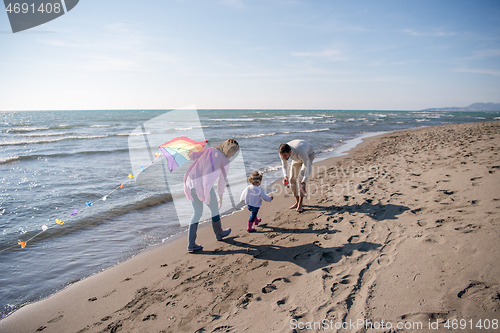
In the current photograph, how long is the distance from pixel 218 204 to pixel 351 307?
2899mm

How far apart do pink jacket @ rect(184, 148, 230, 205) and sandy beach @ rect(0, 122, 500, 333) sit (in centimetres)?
117

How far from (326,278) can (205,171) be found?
2.35 meters

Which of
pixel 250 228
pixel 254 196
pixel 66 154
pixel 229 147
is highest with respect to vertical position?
pixel 229 147

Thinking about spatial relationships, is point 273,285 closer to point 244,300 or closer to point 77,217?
point 244,300

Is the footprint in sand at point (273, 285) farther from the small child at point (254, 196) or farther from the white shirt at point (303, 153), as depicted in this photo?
the white shirt at point (303, 153)

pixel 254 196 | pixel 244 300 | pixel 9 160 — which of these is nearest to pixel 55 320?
pixel 244 300

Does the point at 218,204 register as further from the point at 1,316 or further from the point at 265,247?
the point at 1,316

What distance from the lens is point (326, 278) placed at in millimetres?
3002

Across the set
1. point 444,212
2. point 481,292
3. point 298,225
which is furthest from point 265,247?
point 444,212

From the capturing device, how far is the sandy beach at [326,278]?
2373 millimetres

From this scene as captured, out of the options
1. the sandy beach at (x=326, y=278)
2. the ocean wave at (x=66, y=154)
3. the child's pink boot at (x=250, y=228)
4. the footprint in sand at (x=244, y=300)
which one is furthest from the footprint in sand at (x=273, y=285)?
the ocean wave at (x=66, y=154)

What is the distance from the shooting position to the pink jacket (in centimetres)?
402

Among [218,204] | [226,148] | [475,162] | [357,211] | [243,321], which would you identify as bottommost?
[243,321]

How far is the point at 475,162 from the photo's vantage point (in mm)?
6031
